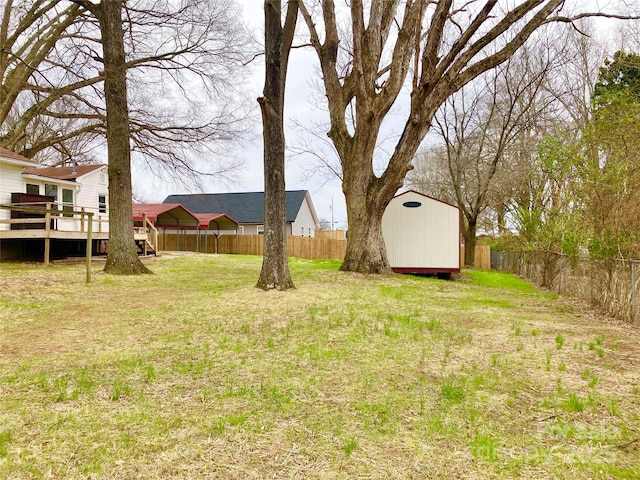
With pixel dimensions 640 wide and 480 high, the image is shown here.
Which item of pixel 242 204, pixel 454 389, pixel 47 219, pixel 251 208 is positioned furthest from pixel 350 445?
pixel 242 204

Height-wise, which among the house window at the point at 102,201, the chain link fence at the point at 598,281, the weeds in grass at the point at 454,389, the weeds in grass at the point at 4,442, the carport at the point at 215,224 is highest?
the house window at the point at 102,201

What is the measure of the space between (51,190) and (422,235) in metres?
14.9

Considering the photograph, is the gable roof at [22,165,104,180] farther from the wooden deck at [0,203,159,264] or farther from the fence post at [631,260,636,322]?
the fence post at [631,260,636,322]

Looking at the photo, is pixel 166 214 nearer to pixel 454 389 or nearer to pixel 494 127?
pixel 494 127

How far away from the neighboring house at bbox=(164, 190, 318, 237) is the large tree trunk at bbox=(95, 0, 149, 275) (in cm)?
2063

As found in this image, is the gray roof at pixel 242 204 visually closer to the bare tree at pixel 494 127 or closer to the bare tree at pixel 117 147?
the bare tree at pixel 494 127

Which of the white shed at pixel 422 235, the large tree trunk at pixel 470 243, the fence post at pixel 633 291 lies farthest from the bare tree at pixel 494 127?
the fence post at pixel 633 291

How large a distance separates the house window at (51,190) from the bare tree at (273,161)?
1247 centimetres

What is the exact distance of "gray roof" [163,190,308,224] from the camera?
3334cm

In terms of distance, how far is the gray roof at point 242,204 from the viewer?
3334 centimetres

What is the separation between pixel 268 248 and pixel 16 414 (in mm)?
5602

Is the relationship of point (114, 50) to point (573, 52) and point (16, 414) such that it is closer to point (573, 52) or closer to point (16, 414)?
point (16, 414)

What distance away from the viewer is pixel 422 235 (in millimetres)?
15234

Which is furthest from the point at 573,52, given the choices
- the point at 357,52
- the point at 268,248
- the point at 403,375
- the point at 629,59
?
the point at 403,375
